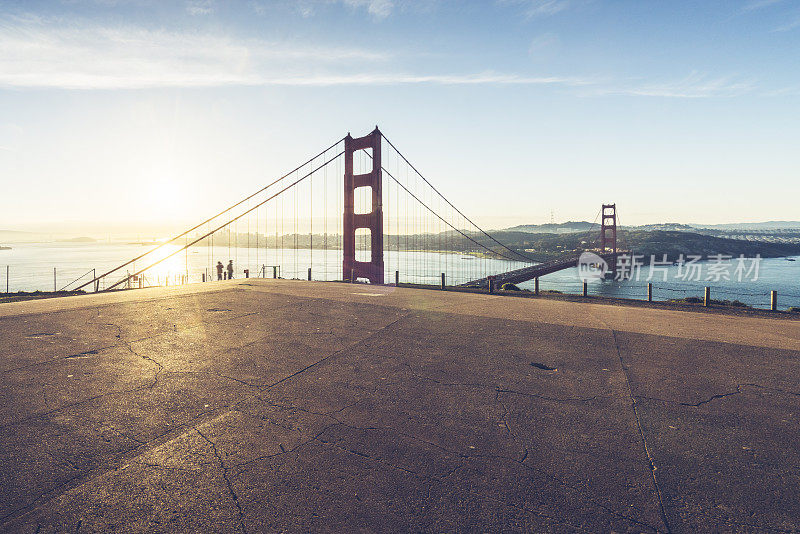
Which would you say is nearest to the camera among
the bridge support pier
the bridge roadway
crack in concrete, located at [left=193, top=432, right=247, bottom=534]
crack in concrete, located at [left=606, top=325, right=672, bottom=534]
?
crack in concrete, located at [left=193, top=432, right=247, bottom=534]

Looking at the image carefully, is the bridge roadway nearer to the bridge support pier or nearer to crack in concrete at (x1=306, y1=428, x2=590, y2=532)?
the bridge support pier

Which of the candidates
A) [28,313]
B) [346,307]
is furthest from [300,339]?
[28,313]

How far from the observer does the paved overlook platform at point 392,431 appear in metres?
2.96

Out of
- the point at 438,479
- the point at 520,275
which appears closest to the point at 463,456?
the point at 438,479

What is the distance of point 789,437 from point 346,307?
9.69 m

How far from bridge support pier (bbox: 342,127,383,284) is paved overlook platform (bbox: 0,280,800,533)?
719 inches

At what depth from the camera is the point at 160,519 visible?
2.83 m

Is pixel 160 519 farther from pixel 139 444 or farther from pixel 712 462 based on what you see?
pixel 712 462

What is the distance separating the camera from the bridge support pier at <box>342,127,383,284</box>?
26.5 m

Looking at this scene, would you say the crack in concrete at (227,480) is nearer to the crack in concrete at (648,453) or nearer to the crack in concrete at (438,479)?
the crack in concrete at (438,479)

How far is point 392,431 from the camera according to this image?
418 centimetres

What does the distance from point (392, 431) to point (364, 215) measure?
24.0 meters

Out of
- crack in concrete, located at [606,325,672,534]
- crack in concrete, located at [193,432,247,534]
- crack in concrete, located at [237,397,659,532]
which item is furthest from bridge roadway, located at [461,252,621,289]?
crack in concrete, located at [193,432,247,534]

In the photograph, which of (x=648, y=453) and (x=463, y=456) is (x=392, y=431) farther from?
(x=648, y=453)
